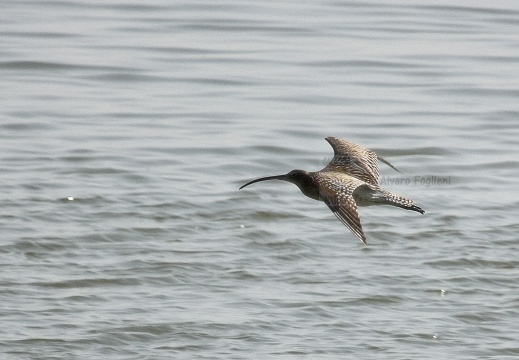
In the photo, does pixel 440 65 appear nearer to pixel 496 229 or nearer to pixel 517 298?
pixel 496 229

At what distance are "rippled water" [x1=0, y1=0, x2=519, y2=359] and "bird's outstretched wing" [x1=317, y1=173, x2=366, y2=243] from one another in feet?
3.94

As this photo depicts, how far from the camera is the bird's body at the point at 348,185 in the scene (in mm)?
8430

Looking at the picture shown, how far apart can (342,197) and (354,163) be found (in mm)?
1652

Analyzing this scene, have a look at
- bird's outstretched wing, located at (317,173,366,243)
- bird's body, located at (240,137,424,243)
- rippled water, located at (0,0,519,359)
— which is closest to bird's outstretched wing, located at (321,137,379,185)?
bird's body, located at (240,137,424,243)

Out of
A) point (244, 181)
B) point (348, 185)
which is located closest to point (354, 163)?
point (348, 185)

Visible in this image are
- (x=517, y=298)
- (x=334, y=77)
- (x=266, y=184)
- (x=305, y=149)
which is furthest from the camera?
(x=334, y=77)

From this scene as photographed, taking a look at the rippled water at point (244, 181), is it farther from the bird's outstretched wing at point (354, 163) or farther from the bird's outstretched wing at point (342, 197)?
the bird's outstretched wing at point (342, 197)

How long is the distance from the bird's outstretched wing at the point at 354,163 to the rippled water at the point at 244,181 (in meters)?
1.03

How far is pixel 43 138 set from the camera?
607 inches

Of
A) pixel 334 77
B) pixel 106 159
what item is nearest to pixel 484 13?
pixel 334 77

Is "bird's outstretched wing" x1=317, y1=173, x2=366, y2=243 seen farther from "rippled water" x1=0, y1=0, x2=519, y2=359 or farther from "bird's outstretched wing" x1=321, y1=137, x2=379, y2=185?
"rippled water" x1=0, y1=0, x2=519, y2=359

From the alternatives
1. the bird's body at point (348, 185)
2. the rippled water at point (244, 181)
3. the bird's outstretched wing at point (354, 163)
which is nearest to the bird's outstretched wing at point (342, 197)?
the bird's body at point (348, 185)

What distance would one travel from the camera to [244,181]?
14.1 metres

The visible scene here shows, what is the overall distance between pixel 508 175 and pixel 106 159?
4253mm
